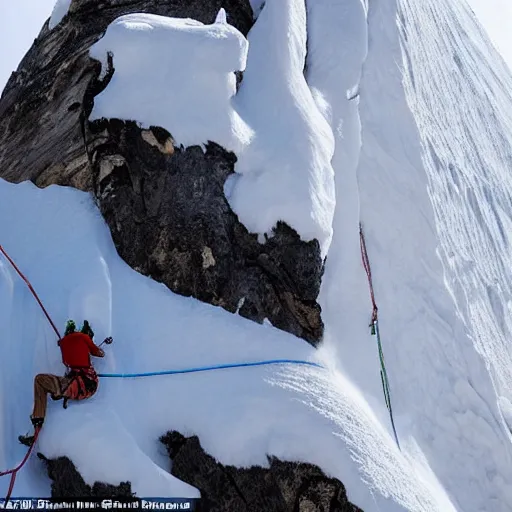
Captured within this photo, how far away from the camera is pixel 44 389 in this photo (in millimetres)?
5734

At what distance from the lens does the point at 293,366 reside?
633 cm

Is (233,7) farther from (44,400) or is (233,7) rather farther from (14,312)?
(44,400)

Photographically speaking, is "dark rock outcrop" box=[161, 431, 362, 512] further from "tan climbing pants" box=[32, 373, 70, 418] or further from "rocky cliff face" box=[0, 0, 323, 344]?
"rocky cliff face" box=[0, 0, 323, 344]

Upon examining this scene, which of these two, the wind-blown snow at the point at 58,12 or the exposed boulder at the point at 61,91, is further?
the wind-blown snow at the point at 58,12

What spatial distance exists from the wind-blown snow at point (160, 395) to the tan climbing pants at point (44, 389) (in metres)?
0.15

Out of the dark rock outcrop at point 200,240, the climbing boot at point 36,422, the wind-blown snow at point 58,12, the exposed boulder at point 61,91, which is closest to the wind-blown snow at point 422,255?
the dark rock outcrop at point 200,240

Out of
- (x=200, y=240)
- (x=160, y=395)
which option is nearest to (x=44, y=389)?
(x=160, y=395)

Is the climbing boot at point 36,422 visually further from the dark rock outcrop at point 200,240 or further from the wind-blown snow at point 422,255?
the wind-blown snow at point 422,255

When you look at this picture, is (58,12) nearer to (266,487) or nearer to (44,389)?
(44,389)

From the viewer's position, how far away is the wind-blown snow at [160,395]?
564 centimetres

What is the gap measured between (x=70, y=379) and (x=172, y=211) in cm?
188

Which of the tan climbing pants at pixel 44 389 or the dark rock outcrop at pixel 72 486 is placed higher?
the tan climbing pants at pixel 44 389

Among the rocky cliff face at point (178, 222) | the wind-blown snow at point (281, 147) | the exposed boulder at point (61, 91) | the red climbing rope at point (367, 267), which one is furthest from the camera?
the exposed boulder at point (61, 91)

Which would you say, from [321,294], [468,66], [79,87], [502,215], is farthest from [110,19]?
[468,66]
